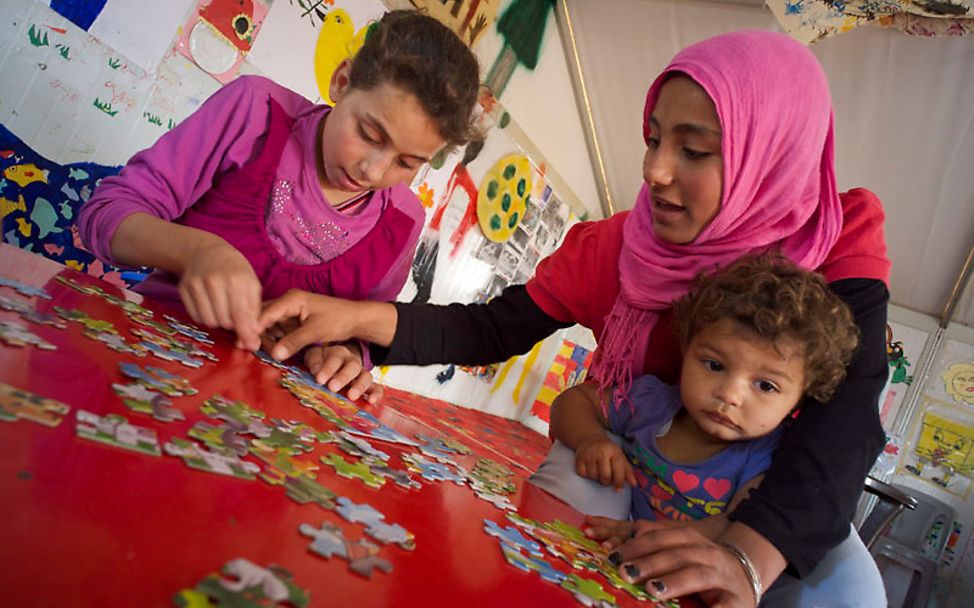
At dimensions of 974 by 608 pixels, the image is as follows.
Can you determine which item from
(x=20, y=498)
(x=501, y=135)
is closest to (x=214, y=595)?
(x=20, y=498)

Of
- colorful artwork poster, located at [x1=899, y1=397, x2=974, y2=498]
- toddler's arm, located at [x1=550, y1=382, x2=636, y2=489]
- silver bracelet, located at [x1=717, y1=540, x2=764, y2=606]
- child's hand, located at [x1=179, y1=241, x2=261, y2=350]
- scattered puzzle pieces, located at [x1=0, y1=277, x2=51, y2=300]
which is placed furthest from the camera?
colorful artwork poster, located at [x1=899, y1=397, x2=974, y2=498]

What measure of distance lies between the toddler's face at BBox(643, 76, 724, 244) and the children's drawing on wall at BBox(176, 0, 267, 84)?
1.66m

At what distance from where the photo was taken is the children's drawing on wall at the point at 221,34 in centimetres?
222

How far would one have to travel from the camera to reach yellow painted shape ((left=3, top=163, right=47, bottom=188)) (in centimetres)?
187

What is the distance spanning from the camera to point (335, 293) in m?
1.73

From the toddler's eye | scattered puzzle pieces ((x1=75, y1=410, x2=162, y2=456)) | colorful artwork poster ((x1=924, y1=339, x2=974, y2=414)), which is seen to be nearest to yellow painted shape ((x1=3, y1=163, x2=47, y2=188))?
scattered puzzle pieces ((x1=75, y1=410, x2=162, y2=456))

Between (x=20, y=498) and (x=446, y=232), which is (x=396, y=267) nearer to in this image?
(x=20, y=498)

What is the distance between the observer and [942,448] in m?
5.03

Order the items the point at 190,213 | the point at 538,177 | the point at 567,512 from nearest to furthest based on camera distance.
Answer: the point at 567,512
the point at 190,213
the point at 538,177

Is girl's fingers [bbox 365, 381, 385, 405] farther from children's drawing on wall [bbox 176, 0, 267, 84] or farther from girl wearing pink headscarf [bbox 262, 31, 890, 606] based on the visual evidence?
children's drawing on wall [bbox 176, 0, 267, 84]

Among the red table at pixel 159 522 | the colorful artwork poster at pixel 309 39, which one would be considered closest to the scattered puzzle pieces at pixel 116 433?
the red table at pixel 159 522

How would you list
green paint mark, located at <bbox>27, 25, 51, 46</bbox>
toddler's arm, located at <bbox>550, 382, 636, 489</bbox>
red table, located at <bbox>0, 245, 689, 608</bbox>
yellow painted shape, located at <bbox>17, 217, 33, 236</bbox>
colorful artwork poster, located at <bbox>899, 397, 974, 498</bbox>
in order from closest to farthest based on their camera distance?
red table, located at <bbox>0, 245, 689, 608</bbox>, toddler's arm, located at <bbox>550, 382, 636, 489</bbox>, green paint mark, located at <bbox>27, 25, 51, 46</bbox>, yellow painted shape, located at <bbox>17, 217, 33, 236</bbox>, colorful artwork poster, located at <bbox>899, 397, 974, 498</bbox>

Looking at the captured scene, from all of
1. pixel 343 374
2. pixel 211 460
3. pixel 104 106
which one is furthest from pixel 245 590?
pixel 104 106

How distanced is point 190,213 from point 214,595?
142 centimetres
